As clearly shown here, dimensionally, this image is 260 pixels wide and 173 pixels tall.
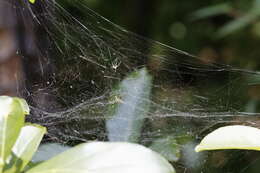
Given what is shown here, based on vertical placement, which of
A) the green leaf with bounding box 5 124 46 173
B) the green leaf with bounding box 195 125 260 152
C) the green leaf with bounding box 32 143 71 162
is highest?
the green leaf with bounding box 195 125 260 152

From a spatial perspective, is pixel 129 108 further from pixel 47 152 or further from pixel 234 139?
pixel 234 139

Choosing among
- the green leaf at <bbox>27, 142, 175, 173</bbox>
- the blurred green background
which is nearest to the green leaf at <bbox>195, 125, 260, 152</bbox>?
the green leaf at <bbox>27, 142, 175, 173</bbox>

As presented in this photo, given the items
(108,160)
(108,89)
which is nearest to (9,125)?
(108,160)

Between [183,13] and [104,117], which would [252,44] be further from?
[104,117]

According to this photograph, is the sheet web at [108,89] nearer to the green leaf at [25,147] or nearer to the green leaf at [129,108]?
the green leaf at [129,108]

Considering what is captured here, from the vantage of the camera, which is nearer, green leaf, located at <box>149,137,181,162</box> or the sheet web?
green leaf, located at <box>149,137,181,162</box>

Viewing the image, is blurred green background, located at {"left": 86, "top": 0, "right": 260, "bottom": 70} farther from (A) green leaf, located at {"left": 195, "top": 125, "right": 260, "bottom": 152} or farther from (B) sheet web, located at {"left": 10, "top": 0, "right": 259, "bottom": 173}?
(A) green leaf, located at {"left": 195, "top": 125, "right": 260, "bottom": 152}

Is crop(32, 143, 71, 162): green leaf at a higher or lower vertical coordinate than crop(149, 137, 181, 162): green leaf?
lower
